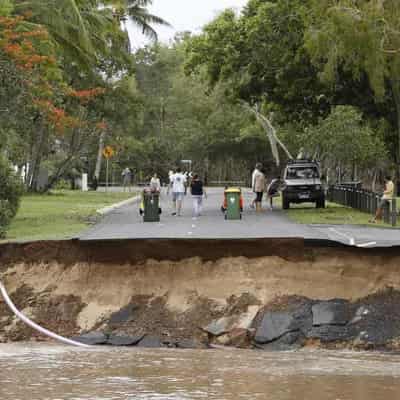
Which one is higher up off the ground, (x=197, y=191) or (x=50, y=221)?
(x=197, y=191)

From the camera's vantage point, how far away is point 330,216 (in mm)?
35812

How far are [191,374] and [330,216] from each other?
23.1 metres

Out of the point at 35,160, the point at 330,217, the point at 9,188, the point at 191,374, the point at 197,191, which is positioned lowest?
the point at 191,374

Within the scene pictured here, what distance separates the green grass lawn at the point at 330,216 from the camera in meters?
32.8

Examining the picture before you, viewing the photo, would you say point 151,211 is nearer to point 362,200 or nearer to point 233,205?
point 233,205

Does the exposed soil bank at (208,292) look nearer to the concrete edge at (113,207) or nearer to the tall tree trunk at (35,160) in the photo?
the concrete edge at (113,207)

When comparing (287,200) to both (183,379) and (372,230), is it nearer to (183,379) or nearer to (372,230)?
(372,230)

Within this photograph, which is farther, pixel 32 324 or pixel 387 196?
pixel 387 196

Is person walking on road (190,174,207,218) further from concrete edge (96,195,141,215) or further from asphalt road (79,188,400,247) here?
concrete edge (96,195,141,215)

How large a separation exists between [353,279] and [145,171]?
2841 inches

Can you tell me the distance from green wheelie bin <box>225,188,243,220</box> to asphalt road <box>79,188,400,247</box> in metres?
0.32

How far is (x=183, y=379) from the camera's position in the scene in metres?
12.9

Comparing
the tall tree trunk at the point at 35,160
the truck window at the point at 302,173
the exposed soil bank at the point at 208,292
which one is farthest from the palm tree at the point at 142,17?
the exposed soil bank at the point at 208,292

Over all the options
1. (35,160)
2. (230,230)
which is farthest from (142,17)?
(230,230)
